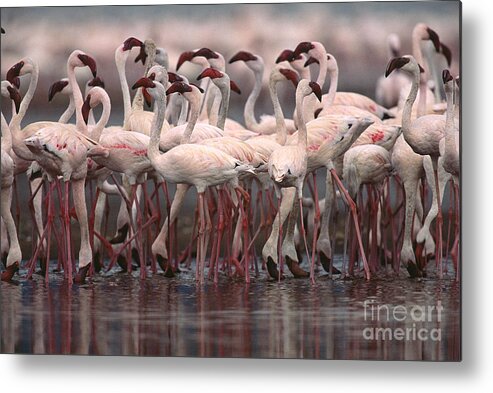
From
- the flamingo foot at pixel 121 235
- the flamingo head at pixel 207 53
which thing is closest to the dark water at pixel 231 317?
the flamingo foot at pixel 121 235

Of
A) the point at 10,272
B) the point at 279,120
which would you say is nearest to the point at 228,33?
the point at 279,120

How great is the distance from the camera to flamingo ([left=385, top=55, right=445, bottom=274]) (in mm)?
3907

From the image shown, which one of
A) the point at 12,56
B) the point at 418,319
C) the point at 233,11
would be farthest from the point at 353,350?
the point at 12,56

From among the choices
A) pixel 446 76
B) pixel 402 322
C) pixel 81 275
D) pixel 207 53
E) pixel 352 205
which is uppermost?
pixel 207 53

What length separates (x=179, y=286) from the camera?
13.2 ft

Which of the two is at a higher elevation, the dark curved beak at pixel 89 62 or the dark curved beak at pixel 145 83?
the dark curved beak at pixel 89 62

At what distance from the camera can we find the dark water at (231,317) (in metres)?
3.87

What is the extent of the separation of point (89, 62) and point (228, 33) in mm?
545

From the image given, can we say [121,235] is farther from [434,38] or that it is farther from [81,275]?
[434,38]

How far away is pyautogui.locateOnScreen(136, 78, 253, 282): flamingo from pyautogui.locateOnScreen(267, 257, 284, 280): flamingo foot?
0.25 m

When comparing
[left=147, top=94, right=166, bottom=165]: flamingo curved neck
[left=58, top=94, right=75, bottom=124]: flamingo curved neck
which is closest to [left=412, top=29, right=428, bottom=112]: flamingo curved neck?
[left=147, top=94, right=166, bottom=165]: flamingo curved neck

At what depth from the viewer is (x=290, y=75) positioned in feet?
13.1

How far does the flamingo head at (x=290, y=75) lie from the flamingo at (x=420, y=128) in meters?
0.34

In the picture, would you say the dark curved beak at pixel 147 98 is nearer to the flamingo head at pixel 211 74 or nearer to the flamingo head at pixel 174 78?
the flamingo head at pixel 174 78
